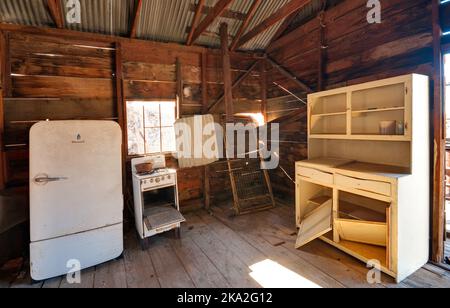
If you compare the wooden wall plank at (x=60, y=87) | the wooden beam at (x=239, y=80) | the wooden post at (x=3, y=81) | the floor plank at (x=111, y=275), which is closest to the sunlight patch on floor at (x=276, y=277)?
the floor plank at (x=111, y=275)

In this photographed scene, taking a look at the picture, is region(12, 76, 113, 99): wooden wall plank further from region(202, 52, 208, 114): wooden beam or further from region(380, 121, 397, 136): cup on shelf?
region(380, 121, 397, 136): cup on shelf

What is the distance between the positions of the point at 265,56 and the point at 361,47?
1.89 m

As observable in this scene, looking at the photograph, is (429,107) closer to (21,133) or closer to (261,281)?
(261,281)

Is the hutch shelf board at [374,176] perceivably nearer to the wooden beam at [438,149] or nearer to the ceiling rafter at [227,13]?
the wooden beam at [438,149]

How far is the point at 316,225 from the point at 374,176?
0.86 meters

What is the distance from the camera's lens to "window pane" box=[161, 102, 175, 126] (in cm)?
387

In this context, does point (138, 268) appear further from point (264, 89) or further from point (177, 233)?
point (264, 89)

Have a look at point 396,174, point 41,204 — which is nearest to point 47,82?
point 41,204

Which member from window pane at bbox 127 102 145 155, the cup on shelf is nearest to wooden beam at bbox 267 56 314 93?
the cup on shelf

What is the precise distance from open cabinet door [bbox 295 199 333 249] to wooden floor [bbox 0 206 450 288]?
0.15m

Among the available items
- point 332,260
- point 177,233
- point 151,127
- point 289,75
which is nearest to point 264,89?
point 289,75

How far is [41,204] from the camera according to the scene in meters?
2.22

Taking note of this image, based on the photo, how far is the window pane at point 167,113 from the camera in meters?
3.87

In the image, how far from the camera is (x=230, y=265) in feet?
8.03
